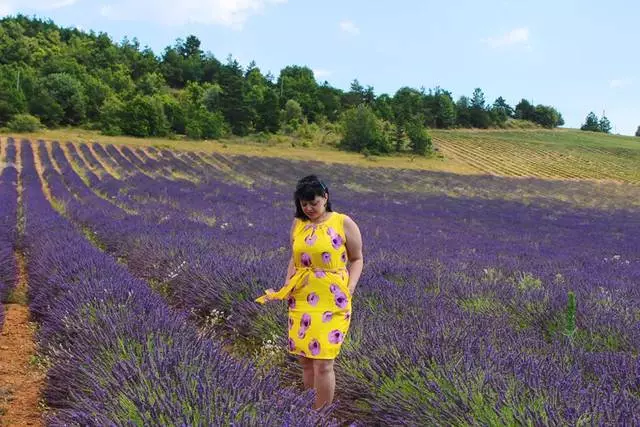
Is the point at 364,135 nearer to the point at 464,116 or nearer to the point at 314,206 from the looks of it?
the point at 464,116

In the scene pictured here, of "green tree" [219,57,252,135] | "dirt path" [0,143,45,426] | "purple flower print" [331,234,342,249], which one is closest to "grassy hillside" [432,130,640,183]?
"green tree" [219,57,252,135]

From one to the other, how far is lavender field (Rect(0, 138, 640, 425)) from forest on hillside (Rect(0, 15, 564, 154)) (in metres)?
36.7

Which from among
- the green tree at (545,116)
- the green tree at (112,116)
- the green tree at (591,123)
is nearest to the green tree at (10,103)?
the green tree at (112,116)

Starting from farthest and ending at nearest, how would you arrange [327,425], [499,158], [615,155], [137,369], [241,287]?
[615,155]
[499,158]
[241,287]
[137,369]
[327,425]

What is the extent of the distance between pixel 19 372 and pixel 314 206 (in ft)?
8.09

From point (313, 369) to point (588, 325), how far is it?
202 cm

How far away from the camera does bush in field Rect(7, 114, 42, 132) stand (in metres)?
38.5

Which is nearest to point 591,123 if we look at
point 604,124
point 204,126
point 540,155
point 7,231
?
point 604,124

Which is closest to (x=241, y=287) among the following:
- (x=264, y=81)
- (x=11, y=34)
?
(x=264, y=81)

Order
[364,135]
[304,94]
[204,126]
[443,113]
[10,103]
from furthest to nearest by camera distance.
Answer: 1. [443,113]
2. [304,94]
3. [364,135]
4. [204,126]
5. [10,103]

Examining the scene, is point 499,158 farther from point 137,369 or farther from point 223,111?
point 137,369

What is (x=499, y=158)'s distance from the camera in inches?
2101

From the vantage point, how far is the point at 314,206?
116 inches

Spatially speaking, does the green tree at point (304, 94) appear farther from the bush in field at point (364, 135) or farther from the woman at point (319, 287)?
the woman at point (319, 287)
